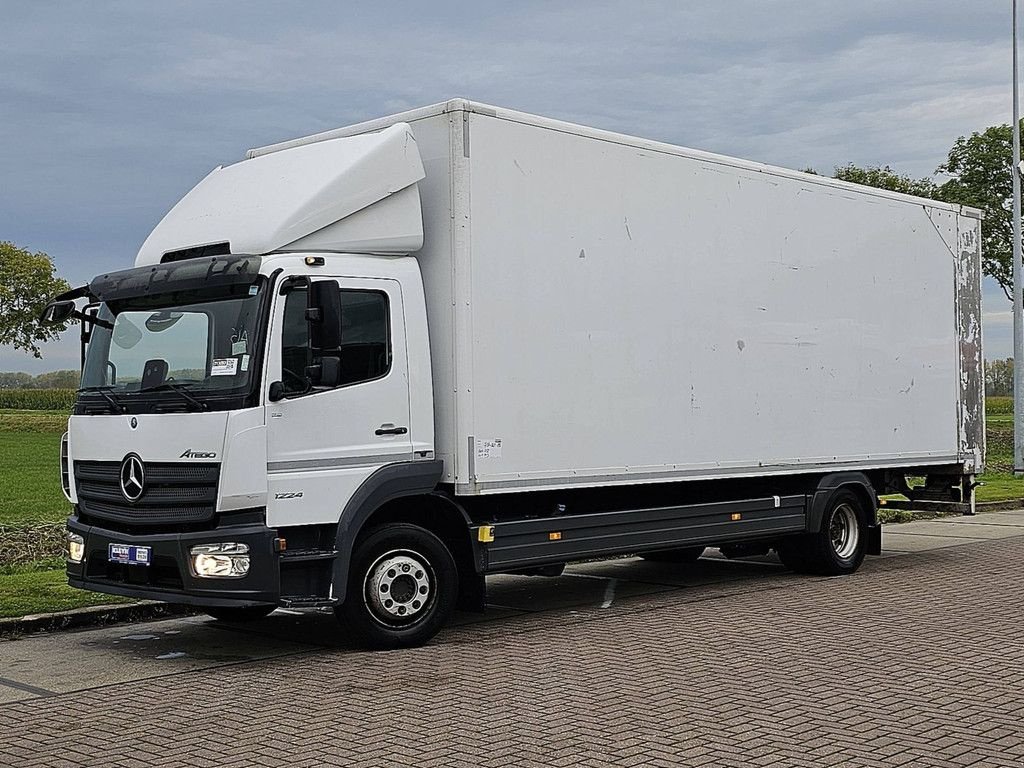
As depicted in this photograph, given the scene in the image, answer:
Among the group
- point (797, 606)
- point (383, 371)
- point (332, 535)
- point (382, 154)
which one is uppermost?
point (382, 154)

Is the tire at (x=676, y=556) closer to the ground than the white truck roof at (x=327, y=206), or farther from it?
closer to the ground

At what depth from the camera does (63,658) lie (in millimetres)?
9344

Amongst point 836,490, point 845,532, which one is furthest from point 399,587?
point 845,532

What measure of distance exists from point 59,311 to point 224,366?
1942 mm

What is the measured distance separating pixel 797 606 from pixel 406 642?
377cm

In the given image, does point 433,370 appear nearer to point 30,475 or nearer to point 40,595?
point 40,595

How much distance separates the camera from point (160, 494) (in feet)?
29.5

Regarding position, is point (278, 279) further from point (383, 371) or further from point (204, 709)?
point (204, 709)

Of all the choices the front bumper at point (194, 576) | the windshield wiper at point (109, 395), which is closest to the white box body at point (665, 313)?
the front bumper at point (194, 576)

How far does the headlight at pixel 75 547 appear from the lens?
9570 millimetres

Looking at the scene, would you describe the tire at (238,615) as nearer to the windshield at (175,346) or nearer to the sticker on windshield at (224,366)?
the windshield at (175,346)

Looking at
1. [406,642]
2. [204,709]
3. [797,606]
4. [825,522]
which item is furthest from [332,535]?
[825,522]

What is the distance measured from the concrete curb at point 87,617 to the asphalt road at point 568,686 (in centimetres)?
19

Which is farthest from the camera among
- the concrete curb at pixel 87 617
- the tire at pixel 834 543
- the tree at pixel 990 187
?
the tree at pixel 990 187
